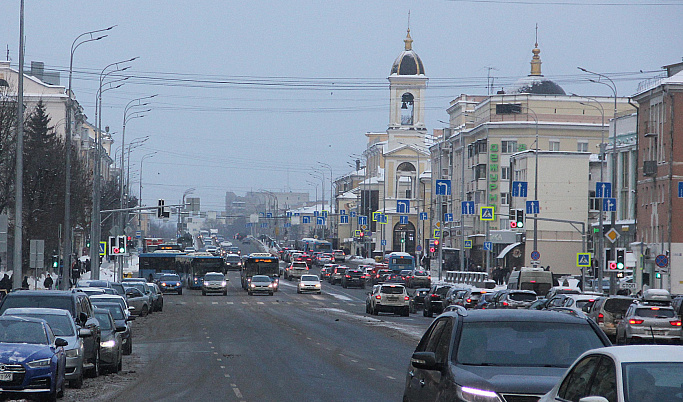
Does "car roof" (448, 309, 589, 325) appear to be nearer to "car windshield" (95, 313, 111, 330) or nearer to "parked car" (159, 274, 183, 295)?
"car windshield" (95, 313, 111, 330)

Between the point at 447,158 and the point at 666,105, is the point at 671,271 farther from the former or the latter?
the point at 447,158

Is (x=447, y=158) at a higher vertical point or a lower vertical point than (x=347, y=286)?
higher

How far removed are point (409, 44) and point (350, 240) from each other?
42.4 m

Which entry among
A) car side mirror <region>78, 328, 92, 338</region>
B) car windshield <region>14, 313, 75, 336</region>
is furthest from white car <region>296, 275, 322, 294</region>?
car side mirror <region>78, 328, 92, 338</region>

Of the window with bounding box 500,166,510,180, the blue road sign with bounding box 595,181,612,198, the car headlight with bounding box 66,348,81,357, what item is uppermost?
the window with bounding box 500,166,510,180

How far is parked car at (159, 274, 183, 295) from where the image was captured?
73331mm

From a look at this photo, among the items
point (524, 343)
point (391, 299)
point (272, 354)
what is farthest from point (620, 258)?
point (524, 343)

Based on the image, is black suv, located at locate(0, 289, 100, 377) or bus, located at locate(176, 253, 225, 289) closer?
black suv, located at locate(0, 289, 100, 377)

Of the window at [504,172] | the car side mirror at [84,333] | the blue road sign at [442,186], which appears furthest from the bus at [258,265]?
the car side mirror at [84,333]

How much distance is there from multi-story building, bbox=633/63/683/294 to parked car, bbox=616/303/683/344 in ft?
109

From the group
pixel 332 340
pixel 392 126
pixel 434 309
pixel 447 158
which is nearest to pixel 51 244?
pixel 434 309

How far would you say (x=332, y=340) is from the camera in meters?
33.5

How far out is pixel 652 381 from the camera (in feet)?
23.3

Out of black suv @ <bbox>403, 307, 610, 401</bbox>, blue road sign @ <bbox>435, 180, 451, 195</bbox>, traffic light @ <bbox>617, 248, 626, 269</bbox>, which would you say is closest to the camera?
black suv @ <bbox>403, 307, 610, 401</bbox>
